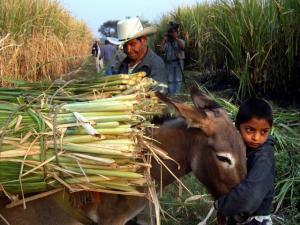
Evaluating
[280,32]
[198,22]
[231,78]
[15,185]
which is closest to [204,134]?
[15,185]

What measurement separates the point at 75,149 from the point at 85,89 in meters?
0.70

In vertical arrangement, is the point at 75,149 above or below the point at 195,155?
above

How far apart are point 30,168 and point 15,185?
0.16 meters

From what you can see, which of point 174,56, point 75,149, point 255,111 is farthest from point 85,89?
point 174,56

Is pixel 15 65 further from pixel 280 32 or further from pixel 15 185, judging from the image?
pixel 15 185

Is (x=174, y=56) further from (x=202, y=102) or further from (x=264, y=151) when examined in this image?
(x=264, y=151)

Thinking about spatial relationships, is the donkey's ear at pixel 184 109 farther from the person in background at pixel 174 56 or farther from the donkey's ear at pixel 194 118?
the person in background at pixel 174 56

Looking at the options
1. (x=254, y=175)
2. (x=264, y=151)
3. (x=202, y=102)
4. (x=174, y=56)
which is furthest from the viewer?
(x=174, y=56)

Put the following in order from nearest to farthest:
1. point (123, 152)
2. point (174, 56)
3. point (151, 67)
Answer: point (123, 152), point (151, 67), point (174, 56)

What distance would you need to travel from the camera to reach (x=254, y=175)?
280cm

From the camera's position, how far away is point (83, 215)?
117 inches

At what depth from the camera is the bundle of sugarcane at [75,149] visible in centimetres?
251

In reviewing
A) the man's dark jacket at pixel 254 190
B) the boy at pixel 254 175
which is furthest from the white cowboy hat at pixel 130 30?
the man's dark jacket at pixel 254 190

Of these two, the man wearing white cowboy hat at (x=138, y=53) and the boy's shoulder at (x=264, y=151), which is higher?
the man wearing white cowboy hat at (x=138, y=53)
